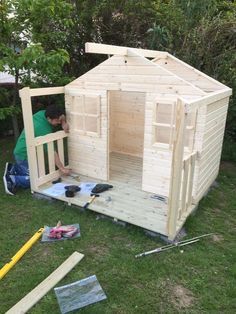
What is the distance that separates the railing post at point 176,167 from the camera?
3170mm

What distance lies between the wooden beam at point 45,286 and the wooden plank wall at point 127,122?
3.77 m

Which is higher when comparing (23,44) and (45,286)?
(23,44)

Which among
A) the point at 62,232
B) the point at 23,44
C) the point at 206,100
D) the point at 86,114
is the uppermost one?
the point at 23,44

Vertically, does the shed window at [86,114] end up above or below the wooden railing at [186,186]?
above

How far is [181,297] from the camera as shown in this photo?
2.92 m

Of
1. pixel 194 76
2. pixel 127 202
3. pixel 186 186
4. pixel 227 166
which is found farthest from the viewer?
pixel 227 166

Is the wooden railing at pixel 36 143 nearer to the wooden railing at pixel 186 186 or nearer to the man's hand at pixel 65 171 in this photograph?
the man's hand at pixel 65 171

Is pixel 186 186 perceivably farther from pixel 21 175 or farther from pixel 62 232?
pixel 21 175

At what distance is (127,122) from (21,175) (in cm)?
285

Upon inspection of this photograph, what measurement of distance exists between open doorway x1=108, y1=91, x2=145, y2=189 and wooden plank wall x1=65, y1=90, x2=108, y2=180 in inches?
34.8

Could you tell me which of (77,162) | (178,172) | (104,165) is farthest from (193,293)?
(77,162)

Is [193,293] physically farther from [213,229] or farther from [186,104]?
[186,104]

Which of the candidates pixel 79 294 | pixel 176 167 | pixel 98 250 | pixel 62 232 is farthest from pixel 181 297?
pixel 62 232

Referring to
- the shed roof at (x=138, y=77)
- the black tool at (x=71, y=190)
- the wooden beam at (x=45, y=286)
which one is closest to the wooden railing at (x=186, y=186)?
the shed roof at (x=138, y=77)
